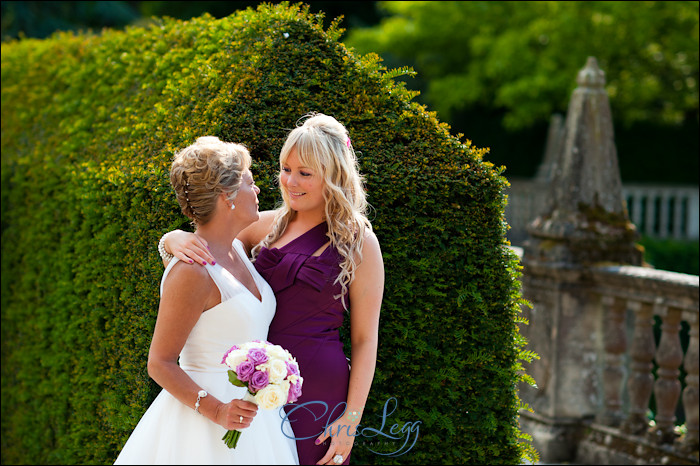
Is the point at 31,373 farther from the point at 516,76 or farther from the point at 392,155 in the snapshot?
the point at 516,76

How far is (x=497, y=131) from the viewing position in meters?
22.2

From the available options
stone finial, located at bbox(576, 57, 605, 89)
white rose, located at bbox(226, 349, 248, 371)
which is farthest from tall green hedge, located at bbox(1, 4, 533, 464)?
stone finial, located at bbox(576, 57, 605, 89)

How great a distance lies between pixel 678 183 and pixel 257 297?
1891 cm

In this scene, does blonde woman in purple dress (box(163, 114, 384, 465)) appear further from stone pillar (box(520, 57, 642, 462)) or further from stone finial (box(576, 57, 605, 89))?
stone finial (box(576, 57, 605, 89))

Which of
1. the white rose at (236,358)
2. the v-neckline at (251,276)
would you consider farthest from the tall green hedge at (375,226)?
the white rose at (236,358)

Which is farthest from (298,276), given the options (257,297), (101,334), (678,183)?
(678,183)

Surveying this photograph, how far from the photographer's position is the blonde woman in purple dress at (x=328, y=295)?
3.30 meters

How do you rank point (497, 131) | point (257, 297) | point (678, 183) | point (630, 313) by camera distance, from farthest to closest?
point (497, 131)
point (678, 183)
point (630, 313)
point (257, 297)

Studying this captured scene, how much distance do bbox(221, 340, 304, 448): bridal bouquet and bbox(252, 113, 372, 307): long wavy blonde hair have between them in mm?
540

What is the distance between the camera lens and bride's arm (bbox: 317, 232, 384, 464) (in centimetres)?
332

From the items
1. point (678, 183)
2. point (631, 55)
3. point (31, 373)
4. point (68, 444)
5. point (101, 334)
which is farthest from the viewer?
point (678, 183)

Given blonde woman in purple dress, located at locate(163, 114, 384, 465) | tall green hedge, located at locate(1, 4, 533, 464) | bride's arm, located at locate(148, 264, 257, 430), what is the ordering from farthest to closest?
tall green hedge, located at locate(1, 4, 533, 464) < blonde woman in purple dress, located at locate(163, 114, 384, 465) < bride's arm, located at locate(148, 264, 257, 430)

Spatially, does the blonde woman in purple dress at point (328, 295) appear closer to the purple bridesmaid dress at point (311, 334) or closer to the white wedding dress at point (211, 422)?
the purple bridesmaid dress at point (311, 334)

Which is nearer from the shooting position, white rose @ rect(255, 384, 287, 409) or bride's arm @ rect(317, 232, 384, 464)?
white rose @ rect(255, 384, 287, 409)
